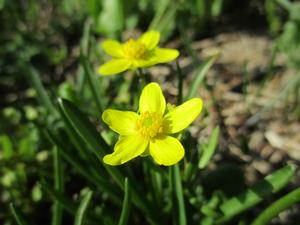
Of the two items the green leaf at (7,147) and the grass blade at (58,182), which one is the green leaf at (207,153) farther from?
the green leaf at (7,147)

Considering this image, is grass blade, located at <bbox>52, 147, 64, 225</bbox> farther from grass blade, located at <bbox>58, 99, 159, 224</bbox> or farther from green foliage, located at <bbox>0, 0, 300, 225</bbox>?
grass blade, located at <bbox>58, 99, 159, 224</bbox>

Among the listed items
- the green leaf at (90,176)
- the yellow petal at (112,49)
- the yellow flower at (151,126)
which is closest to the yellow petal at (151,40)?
the yellow petal at (112,49)

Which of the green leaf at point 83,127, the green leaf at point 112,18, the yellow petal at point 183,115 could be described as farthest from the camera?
the green leaf at point 112,18

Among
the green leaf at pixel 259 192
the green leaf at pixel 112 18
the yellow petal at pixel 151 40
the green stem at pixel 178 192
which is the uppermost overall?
the yellow petal at pixel 151 40

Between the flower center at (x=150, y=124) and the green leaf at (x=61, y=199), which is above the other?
the flower center at (x=150, y=124)

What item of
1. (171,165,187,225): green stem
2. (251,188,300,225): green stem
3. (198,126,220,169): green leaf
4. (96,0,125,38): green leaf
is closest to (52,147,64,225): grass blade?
(171,165,187,225): green stem

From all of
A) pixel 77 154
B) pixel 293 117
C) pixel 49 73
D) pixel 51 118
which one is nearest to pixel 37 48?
pixel 49 73
